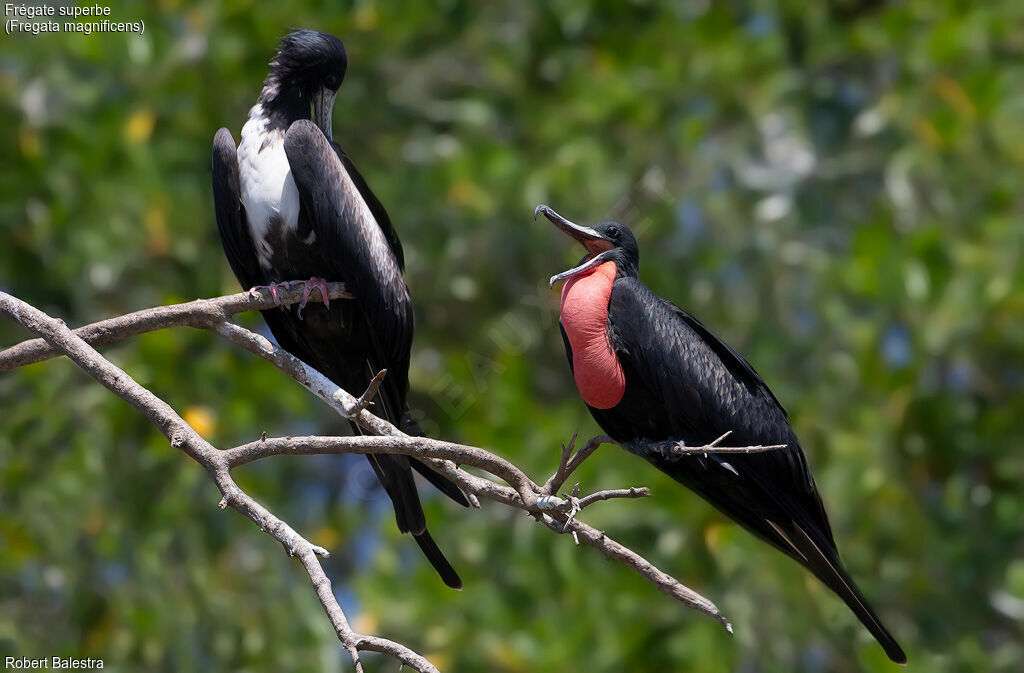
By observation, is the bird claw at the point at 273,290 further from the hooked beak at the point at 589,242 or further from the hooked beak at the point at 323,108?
the hooked beak at the point at 589,242

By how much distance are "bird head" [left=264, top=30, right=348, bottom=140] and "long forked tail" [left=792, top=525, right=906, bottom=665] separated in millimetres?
1730

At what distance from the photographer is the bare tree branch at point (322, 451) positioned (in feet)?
7.78

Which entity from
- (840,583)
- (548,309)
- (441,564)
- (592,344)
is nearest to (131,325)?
(441,564)

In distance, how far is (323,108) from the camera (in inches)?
146

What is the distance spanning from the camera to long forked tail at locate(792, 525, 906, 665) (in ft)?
9.59

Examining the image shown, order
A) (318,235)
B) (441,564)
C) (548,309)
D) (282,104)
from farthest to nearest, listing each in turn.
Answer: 1. (548,309)
2. (282,104)
3. (318,235)
4. (441,564)

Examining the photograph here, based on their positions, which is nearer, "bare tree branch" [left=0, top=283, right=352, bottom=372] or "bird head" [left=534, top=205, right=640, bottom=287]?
"bare tree branch" [left=0, top=283, right=352, bottom=372]

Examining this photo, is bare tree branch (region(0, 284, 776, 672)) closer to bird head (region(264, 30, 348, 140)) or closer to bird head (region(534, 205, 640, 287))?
bird head (region(534, 205, 640, 287))

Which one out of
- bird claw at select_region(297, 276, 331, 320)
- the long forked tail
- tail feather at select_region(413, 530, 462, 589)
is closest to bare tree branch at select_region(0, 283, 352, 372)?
bird claw at select_region(297, 276, 331, 320)

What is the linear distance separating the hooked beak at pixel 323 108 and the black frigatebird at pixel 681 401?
0.90 meters

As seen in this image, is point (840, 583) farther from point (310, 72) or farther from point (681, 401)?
point (310, 72)

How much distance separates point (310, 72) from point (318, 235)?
1.69ft

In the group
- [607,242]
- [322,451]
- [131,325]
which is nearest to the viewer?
[322,451]

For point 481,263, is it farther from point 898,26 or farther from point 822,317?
point 898,26
